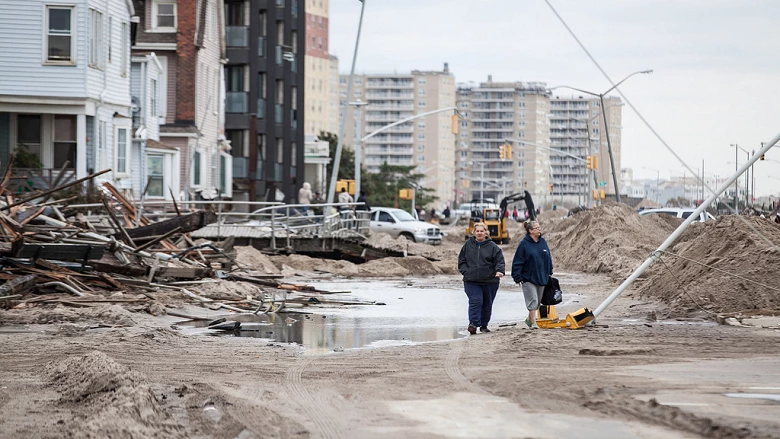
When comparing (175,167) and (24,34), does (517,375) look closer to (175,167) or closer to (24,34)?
(24,34)

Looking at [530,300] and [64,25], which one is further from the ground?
[64,25]

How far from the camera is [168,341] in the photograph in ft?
49.9

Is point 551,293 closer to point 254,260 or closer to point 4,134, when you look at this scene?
point 254,260

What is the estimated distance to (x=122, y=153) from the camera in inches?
1508

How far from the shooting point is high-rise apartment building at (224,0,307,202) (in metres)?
59.4

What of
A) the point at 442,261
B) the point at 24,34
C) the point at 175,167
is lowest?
the point at 442,261

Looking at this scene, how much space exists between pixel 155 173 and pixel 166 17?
8.24 meters

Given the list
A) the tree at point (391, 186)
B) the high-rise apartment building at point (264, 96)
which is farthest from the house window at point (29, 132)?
the tree at point (391, 186)

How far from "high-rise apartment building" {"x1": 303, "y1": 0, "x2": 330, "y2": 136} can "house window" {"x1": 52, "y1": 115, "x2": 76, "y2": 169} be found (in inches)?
5197

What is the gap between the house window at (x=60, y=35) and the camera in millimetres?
33781

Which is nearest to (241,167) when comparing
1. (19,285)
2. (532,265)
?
(19,285)

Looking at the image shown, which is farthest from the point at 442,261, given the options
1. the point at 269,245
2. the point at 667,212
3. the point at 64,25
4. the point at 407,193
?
the point at 407,193

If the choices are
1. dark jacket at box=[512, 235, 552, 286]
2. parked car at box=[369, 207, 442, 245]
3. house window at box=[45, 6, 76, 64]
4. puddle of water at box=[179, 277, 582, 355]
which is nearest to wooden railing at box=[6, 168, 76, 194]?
house window at box=[45, 6, 76, 64]

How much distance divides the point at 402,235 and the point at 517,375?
38.2 metres
